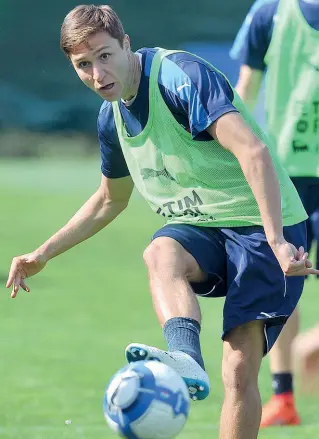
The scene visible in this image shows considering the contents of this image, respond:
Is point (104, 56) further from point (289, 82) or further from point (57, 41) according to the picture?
point (57, 41)

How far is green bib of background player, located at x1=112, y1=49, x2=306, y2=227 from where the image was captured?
4508 millimetres

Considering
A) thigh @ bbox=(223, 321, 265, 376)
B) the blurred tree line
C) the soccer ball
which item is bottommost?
the soccer ball

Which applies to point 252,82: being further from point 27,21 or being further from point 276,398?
point 27,21

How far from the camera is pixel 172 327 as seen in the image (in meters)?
4.19

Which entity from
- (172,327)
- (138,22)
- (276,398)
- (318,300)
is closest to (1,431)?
(276,398)

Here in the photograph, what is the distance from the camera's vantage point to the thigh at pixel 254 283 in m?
4.54

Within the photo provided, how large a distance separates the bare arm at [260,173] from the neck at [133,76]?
1.46 feet

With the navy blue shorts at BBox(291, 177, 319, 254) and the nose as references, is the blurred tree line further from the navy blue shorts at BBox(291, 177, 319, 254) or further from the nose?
the nose

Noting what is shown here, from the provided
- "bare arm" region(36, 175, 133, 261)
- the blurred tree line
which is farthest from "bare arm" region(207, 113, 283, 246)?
the blurred tree line

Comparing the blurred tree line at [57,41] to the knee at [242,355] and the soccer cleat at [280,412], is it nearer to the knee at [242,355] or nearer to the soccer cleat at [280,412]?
the soccer cleat at [280,412]

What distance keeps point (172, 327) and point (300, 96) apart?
2508 mm

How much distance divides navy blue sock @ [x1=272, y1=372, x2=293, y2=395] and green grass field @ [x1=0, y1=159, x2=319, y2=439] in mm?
174

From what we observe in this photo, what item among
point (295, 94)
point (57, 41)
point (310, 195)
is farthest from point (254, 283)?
point (57, 41)

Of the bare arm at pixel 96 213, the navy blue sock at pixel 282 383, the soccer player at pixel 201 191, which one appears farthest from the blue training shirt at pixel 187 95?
the navy blue sock at pixel 282 383
